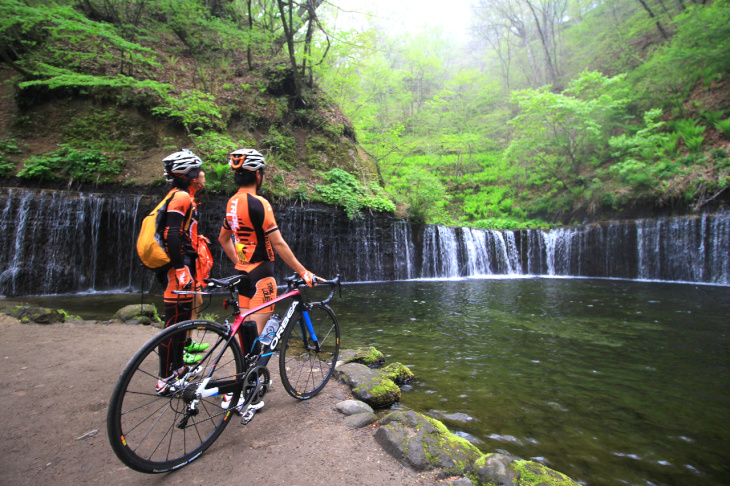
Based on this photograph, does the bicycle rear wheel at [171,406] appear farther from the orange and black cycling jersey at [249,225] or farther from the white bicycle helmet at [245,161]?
the white bicycle helmet at [245,161]

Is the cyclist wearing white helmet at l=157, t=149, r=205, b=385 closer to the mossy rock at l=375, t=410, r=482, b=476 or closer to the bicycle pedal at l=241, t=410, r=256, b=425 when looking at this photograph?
the bicycle pedal at l=241, t=410, r=256, b=425

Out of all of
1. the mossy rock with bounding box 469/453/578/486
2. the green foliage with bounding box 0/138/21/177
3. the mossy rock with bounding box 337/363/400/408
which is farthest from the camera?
the green foliage with bounding box 0/138/21/177

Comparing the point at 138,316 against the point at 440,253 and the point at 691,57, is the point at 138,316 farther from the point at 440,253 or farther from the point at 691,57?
the point at 691,57

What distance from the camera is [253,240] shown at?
2.59 m

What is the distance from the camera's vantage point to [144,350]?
180cm

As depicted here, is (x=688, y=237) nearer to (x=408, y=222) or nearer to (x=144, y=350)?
(x=408, y=222)

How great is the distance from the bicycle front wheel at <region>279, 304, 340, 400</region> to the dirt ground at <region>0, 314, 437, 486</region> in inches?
4.7

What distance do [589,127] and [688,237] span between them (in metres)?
6.87

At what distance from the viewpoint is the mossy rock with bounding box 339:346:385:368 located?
155 inches

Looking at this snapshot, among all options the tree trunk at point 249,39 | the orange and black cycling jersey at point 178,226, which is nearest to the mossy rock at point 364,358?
the orange and black cycling jersey at point 178,226

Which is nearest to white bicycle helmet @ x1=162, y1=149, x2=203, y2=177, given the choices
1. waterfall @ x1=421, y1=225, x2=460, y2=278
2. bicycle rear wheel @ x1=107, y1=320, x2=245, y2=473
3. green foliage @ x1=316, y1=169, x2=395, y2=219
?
bicycle rear wheel @ x1=107, y1=320, x2=245, y2=473

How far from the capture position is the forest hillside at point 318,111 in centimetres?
1041

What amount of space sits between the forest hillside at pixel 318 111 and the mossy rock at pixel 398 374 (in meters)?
9.35

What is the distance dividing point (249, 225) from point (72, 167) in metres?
11.2
